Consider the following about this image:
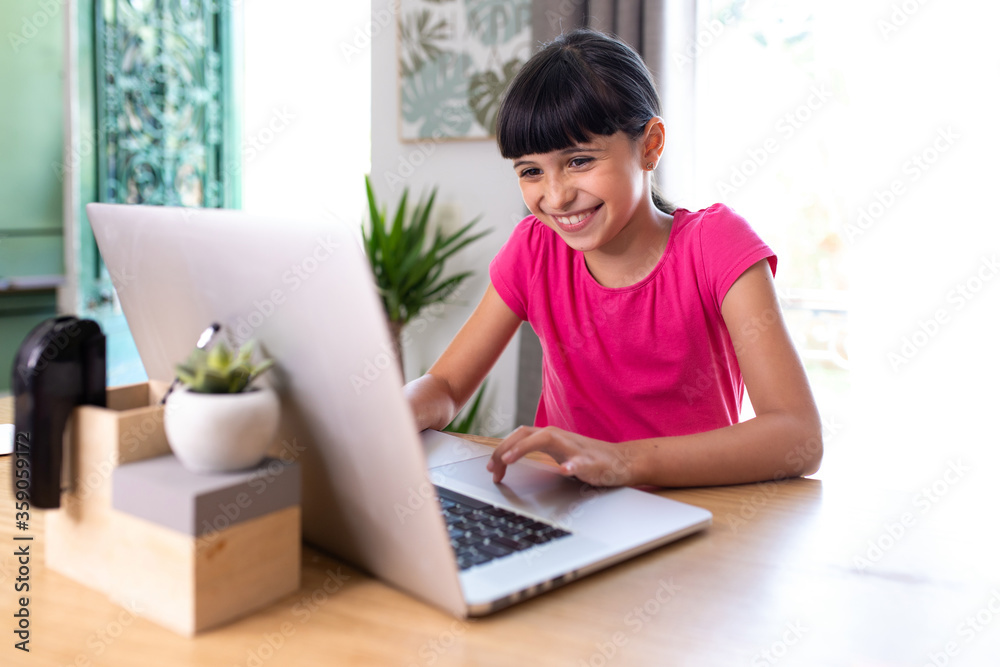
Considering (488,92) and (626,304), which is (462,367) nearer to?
(626,304)

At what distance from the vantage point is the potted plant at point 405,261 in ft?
9.30

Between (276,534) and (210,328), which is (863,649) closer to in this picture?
(276,534)

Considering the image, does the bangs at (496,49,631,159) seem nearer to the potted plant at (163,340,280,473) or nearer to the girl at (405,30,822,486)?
the girl at (405,30,822,486)

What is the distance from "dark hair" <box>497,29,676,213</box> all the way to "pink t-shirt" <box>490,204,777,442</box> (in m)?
0.24

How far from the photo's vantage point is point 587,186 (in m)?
1.25

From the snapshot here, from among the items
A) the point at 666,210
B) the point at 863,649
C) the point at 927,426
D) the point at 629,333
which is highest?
the point at 666,210

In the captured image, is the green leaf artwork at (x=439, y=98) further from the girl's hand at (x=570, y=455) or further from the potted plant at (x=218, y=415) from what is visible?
the potted plant at (x=218, y=415)

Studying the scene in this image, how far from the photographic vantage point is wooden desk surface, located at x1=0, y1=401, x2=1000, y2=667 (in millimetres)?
545

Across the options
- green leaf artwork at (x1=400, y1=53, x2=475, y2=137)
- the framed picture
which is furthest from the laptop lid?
green leaf artwork at (x1=400, y1=53, x2=475, y2=137)

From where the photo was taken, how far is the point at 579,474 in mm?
854

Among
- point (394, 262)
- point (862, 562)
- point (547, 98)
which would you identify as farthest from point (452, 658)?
point (394, 262)

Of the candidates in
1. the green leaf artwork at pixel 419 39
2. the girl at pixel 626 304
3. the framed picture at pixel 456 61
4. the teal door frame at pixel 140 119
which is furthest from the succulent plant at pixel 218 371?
the teal door frame at pixel 140 119

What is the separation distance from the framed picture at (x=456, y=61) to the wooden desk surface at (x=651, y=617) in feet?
7.44

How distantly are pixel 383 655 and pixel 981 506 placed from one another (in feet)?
2.31
